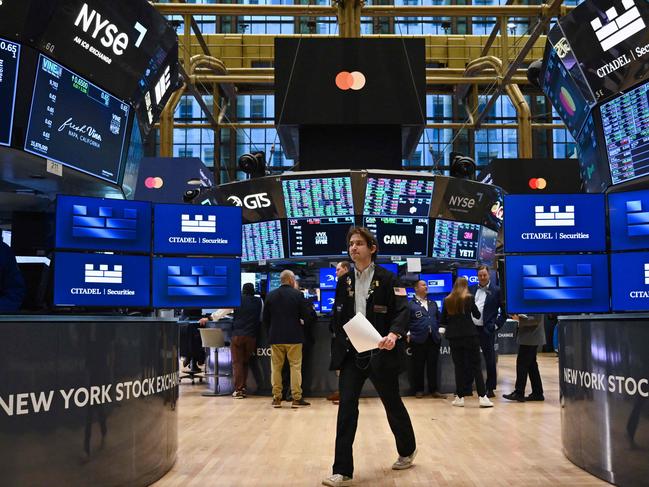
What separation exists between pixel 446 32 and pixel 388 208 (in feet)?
59.5

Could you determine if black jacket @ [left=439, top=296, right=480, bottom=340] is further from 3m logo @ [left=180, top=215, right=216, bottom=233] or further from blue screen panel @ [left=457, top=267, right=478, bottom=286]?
blue screen panel @ [left=457, top=267, right=478, bottom=286]

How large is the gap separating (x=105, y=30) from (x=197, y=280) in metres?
2.38

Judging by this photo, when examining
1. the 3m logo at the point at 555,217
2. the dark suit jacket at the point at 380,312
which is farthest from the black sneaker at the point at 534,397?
the dark suit jacket at the point at 380,312

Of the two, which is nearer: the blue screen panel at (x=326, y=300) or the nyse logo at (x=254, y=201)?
the blue screen panel at (x=326, y=300)

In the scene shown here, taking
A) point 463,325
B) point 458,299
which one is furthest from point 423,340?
point 458,299

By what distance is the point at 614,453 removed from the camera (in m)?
4.26

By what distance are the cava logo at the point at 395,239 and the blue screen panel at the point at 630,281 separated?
238 inches

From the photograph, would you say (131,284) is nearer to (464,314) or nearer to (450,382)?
(464,314)

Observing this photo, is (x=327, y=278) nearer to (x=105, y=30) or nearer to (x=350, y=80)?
Answer: (x=350, y=80)

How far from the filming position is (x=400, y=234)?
462 inches

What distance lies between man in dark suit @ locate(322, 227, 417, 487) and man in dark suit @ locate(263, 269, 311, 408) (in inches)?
168

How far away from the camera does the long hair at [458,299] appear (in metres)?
8.84

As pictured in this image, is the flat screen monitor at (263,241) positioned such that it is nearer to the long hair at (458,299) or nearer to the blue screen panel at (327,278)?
the blue screen panel at (327,278)

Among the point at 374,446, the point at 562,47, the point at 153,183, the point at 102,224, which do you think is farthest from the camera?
the point at 153,183
